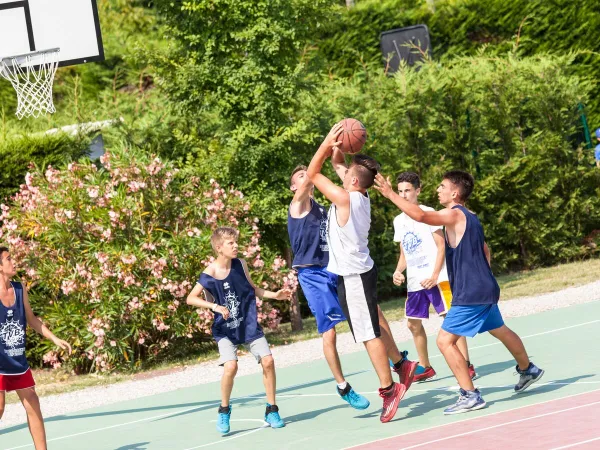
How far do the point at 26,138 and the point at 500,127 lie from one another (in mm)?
8045

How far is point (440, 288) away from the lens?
8.96 meters

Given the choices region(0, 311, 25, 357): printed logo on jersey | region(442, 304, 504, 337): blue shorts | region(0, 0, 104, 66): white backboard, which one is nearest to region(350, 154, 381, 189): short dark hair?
region(442, 304, 504, 337): blue shorts

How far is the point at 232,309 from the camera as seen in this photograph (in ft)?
26.6

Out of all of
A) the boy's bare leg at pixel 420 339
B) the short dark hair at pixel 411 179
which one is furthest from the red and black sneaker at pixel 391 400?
the short dark hair at pixel 411 179

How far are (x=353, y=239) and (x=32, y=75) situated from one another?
622cm

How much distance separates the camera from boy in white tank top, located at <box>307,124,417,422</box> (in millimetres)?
7492

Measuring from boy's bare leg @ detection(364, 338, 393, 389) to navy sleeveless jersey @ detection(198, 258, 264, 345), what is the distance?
3.46 ft

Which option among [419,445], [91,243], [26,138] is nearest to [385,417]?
[419,445]

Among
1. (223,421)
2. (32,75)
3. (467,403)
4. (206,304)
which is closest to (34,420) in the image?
(223,421)

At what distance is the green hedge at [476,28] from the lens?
22172mm

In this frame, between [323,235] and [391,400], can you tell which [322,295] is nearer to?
[323,235]

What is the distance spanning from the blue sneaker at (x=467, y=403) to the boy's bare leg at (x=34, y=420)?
117 inches

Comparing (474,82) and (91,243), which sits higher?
(474,82)

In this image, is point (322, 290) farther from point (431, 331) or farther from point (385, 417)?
point (431, 331)
